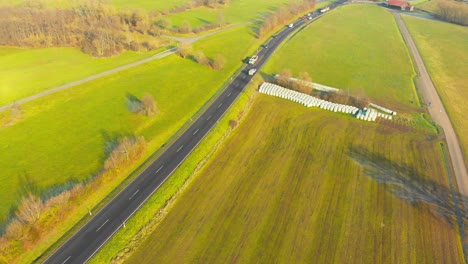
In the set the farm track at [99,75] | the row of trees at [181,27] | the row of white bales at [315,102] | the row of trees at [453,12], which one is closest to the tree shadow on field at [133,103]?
the farm track at [99,75]

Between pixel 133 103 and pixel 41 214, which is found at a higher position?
pixel 133 103

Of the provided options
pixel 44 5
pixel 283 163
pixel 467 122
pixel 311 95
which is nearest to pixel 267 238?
pixel 283 163

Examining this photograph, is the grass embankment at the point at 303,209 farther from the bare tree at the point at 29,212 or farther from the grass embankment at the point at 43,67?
the grass embankment at the point at 43,67

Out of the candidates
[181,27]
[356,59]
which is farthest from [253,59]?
[181,27]

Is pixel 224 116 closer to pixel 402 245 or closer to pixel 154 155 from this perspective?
pixel 154 155

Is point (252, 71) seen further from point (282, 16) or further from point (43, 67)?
point (282, 16)

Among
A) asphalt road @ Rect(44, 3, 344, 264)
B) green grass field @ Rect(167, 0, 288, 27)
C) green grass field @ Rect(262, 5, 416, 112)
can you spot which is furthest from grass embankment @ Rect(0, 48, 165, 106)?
green grass field @ Rect(262, 5, 416, 112)
